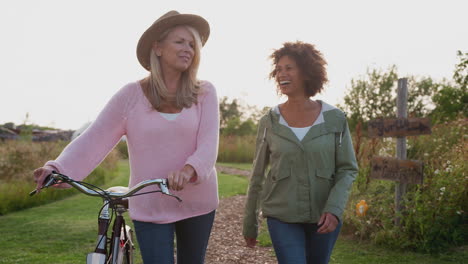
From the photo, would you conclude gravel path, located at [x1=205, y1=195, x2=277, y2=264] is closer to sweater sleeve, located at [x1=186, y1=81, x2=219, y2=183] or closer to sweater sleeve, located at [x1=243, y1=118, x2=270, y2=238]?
sweater sleeve, located at [x1=243, y1=118, x2=270, y2=238]

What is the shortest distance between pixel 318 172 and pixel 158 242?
3.39ft

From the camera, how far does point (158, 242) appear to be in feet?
8.26

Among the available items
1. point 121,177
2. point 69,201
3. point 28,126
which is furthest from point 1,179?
point 28,126

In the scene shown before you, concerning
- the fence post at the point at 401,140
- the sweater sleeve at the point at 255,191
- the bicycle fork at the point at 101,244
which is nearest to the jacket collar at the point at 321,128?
the sweater sleeve at the point at 255,191

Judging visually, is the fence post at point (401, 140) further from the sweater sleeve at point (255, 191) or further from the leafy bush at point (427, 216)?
the sweater sleeve at point (255, 191)

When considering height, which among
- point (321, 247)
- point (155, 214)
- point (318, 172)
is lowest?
point (321, 247)

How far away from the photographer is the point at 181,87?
2.72 meters

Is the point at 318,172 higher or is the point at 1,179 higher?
the point at 318,172

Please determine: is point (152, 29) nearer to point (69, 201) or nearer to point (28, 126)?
point (69, 201)

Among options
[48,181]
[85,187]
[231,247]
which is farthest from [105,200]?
[231,247]

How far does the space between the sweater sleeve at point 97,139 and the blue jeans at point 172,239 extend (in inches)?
17.0

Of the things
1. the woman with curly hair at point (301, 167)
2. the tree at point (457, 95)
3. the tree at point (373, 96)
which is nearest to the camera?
the woman with curly hair at point (301, 167)

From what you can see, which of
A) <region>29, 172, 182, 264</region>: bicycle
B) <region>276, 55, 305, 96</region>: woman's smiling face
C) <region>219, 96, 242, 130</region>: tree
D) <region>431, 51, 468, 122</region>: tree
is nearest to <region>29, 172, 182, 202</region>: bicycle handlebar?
<region>29, 172, 182, 264</region>: bicycle

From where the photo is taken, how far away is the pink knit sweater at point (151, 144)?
254cm
